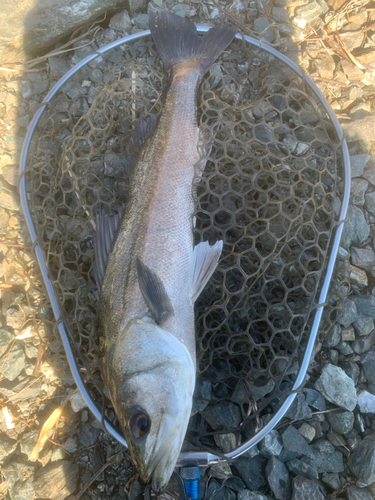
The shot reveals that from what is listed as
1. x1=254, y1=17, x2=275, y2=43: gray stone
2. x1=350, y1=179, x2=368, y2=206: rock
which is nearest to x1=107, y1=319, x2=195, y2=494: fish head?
x1=350, y1=179, x2=368, y2=206: rock

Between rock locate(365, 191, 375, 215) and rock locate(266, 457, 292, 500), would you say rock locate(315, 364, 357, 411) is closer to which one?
rock locate(266, 457, 292, 500)

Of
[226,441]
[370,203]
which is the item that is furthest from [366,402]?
[370,203]

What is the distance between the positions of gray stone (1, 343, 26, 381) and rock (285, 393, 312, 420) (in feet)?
7.29

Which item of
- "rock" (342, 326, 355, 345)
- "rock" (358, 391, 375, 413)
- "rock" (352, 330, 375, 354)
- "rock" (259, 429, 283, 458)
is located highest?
"rock" (342, 326, 355, 345)

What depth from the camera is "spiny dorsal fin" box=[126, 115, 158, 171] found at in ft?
8.42

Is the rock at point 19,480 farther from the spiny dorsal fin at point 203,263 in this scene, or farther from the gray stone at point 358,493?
the gray stone at point 358,493

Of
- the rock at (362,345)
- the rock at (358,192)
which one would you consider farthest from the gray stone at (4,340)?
the rock at (358,192)

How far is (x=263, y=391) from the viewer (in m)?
2.69

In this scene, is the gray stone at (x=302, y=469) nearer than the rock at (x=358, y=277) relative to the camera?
Yes

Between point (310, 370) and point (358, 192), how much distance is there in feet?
5.13

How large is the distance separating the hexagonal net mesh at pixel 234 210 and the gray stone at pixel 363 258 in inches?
10.8

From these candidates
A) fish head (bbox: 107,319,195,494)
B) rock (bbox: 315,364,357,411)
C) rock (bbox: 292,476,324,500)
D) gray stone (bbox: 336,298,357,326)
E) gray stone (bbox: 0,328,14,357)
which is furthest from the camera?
gray stone (bbox: 0,328,14,357)

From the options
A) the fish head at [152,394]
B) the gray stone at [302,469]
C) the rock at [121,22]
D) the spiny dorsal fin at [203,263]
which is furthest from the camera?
the rock at [121,22]

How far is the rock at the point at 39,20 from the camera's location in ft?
10.2
